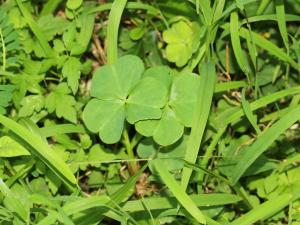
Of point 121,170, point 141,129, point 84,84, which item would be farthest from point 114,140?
point 84,84

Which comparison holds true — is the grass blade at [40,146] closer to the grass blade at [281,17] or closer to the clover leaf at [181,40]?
the clover leaf at [181,40]

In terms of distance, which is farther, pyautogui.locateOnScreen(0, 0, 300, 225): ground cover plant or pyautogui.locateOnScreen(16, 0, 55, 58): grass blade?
pyautogui.locateOnScreen(16, 0, 55, 58): grass blade

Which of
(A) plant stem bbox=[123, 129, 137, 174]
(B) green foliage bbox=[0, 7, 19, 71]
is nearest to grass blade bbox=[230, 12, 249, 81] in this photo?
(A) plant stem bbox=[123, 129, 137, 174]

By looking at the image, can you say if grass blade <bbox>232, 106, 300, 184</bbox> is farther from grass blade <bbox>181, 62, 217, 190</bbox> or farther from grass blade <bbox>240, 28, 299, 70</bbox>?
grass blade <bbox>240, 28, 299, 70</bbox>

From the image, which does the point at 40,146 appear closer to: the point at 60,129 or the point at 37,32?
the point at 60,129

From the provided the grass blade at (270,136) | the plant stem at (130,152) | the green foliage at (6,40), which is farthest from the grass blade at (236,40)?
the green foliage at (6,40)

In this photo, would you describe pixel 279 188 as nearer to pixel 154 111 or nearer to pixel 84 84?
pixel 154 111
